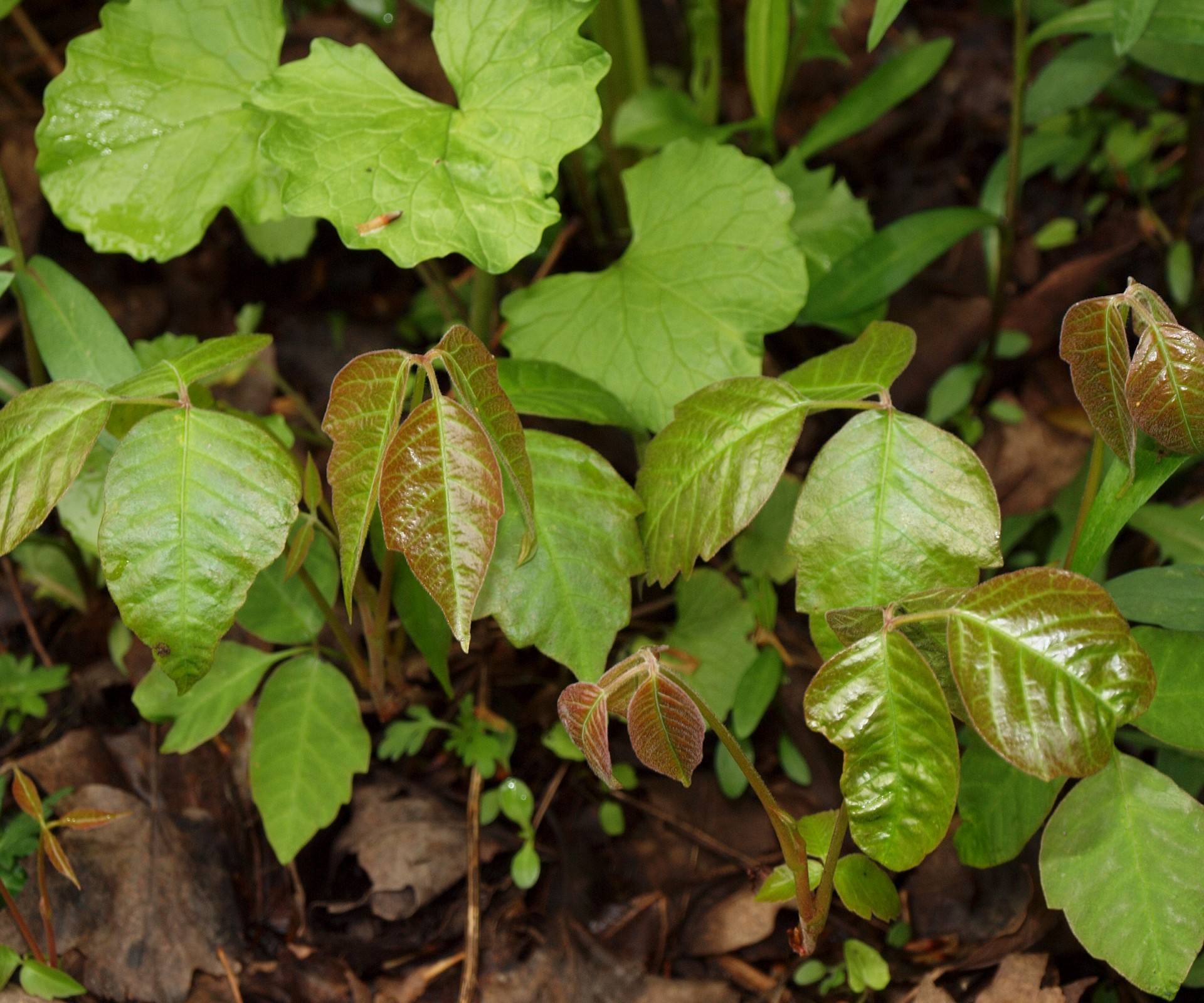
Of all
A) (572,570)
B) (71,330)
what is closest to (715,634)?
(572,570)

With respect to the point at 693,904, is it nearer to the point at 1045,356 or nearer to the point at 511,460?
the point at 511,460

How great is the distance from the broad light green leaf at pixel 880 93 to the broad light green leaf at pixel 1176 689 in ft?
3.45

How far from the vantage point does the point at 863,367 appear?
101 cm

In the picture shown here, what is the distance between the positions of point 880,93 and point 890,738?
1.31 m

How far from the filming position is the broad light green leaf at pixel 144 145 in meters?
1.33

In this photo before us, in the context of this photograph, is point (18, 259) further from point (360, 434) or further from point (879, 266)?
point (879, 266)

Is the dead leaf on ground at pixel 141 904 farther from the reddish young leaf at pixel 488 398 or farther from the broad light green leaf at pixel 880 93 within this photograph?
the broad light green leaf at pixel 880 93

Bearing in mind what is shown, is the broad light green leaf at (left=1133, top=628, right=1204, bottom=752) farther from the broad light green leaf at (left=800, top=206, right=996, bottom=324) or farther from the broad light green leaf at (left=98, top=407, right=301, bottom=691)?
the broad light green leaf at (left=98, top=407, right=301, bottom=691)

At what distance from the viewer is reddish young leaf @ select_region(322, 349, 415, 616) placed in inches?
36.2

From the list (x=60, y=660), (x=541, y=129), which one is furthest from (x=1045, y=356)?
(x=60, y=660)

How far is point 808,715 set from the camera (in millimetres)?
854

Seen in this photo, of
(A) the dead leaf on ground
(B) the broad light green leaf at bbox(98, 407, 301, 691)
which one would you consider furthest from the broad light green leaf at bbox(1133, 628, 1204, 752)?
(A) the dead leaf on ground

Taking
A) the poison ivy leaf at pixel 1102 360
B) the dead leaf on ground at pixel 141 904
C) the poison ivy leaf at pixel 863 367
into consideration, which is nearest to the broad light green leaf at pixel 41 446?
the dead leaf on ground at pixel 141 904

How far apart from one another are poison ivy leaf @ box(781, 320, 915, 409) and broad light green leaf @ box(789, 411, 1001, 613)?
4cm
